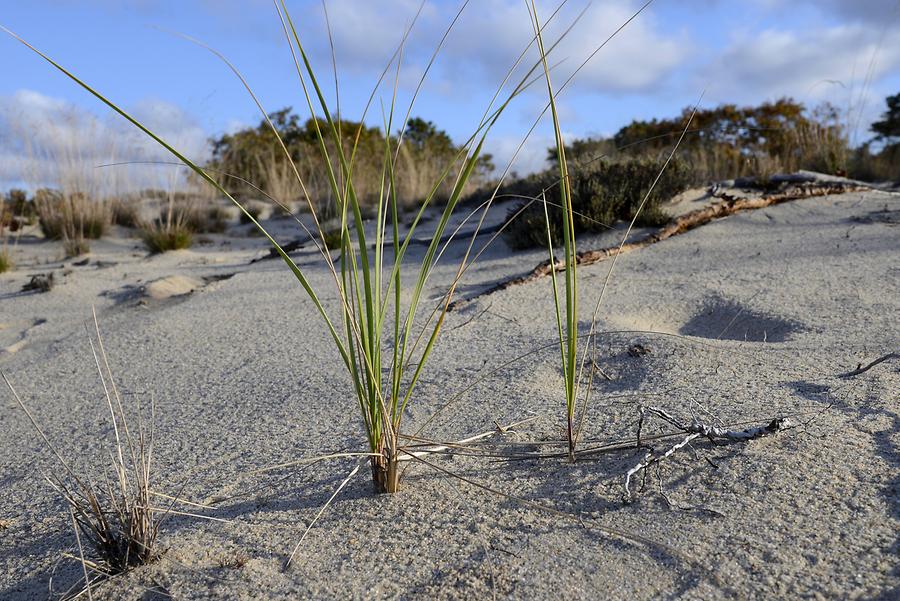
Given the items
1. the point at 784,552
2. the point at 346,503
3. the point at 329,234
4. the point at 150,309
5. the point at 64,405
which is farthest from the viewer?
the point at 329,234

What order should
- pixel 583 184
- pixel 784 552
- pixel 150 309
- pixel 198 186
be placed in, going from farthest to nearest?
pixel 198 186 → pixel 583 184 → pixel 150 309 → pixel 784 552

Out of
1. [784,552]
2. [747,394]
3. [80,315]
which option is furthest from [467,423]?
[80,315]

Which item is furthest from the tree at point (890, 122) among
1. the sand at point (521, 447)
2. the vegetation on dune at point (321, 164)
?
the sand at point (521, 447)

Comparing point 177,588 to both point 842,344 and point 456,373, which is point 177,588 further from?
point 842,344

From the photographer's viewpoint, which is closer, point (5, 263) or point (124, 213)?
point (5, 263)

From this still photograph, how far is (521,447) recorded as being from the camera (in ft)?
5.31

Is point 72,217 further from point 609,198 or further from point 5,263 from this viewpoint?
point 609,198

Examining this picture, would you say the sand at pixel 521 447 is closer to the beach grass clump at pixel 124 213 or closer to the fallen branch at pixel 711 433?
the fallen branch at pixel 711 433

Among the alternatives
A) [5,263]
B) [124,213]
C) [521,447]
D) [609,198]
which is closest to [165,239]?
[5,263]

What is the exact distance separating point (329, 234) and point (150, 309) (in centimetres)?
241

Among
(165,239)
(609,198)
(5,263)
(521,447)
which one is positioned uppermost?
(609,198)

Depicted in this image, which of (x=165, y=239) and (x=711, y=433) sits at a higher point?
(x=165, y=239)

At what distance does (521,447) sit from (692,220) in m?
3.16

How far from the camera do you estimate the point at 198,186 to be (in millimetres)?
8016
